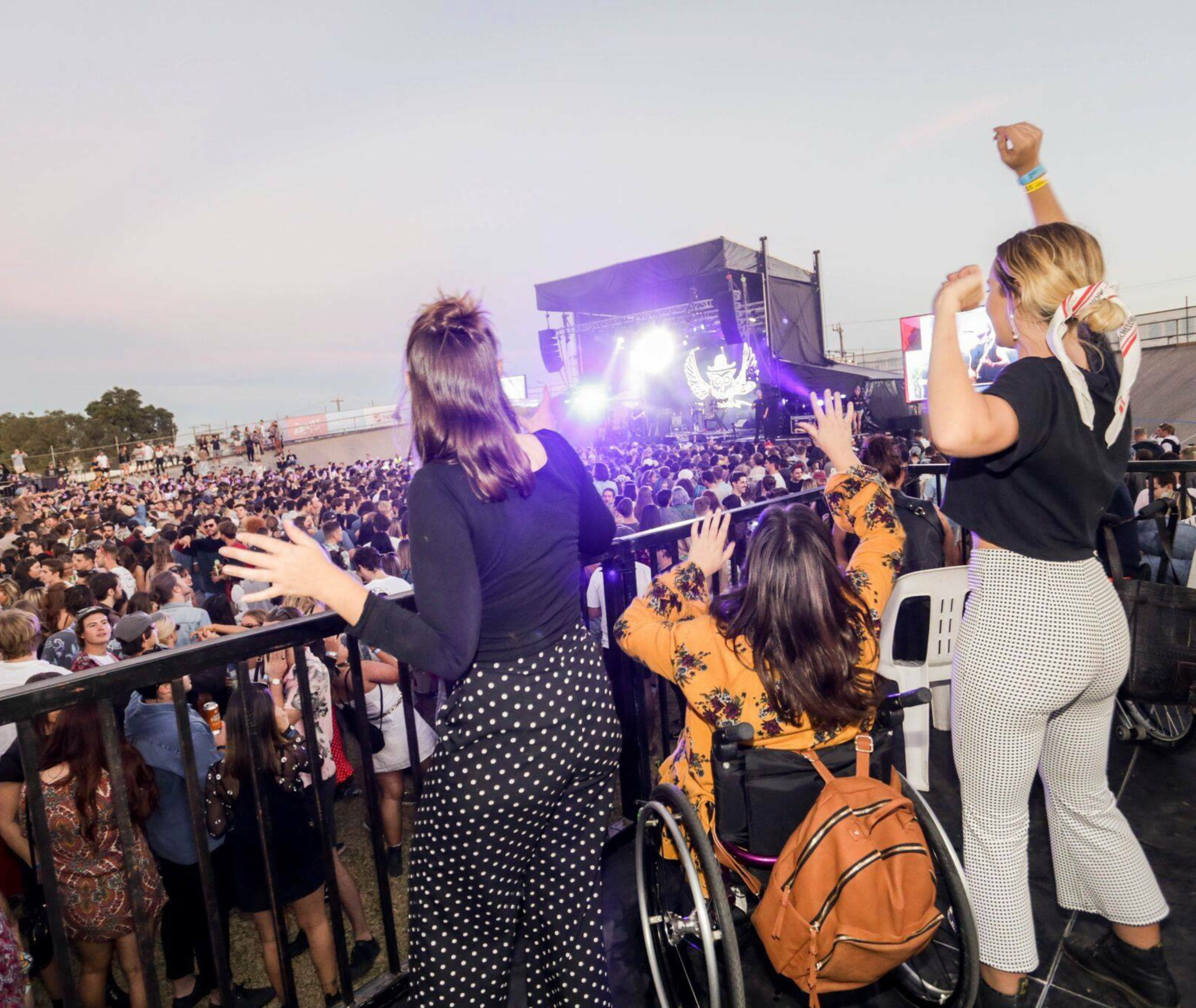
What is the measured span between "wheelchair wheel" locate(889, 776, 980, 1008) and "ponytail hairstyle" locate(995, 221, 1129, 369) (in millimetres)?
1288

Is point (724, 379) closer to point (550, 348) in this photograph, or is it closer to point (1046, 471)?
point (550, 348)

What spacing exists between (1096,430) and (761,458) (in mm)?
13548

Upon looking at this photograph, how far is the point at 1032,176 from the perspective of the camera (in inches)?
93.1

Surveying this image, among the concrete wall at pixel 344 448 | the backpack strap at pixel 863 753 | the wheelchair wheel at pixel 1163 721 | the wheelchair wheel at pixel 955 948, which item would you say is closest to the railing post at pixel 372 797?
the backpack strap at pixel 863 753

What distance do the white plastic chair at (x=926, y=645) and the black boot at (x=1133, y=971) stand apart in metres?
1.09

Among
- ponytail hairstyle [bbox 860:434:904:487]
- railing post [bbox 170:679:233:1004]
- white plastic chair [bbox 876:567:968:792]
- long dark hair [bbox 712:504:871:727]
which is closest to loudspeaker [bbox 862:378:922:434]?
ponytail hairstyle [bbox 860:434:904:487]

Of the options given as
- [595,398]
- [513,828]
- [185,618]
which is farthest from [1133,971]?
[595,398]

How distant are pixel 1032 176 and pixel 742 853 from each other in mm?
2244

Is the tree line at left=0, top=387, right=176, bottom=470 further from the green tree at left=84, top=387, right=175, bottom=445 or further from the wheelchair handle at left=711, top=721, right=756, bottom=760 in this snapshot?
the wheelchair handle at left=711, top=721, right=756, bottom=760

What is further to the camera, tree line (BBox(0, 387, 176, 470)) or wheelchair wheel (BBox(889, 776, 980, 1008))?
tree line (BBox(0, 387, 176, 470))

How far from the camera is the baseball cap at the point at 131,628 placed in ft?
14.4

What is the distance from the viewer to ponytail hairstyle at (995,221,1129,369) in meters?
1.84

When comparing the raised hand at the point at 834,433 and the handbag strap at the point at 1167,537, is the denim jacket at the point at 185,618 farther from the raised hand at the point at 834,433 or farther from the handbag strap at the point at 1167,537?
the handbag strap at the point at 1167,537

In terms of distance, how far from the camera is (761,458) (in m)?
15.3
